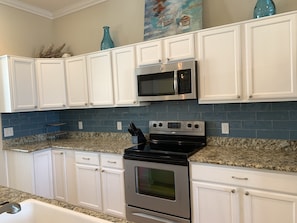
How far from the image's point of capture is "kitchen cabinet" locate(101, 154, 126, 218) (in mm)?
2672

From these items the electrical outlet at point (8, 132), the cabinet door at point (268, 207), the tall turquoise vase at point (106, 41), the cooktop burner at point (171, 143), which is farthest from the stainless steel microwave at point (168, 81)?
the electrical outlet at point (8, 132)

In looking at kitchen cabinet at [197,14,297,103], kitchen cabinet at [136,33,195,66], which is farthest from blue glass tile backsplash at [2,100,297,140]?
kitchen cabinet at [136,33,195,66]

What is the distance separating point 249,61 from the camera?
2.15 m

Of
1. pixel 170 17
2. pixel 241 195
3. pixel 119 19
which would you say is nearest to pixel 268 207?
pixel 241 195

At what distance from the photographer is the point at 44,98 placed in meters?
3.36

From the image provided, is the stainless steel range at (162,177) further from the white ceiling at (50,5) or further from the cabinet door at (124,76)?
the white ceiling at (50,5)

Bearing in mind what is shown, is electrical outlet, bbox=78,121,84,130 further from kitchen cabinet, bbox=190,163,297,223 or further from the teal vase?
the teal vase

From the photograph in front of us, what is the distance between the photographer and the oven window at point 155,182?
2.32m

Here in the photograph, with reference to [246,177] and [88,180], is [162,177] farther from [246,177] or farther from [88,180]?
[88,180]

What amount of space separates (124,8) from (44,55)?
56.2 inches

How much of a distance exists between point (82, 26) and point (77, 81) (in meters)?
0.98

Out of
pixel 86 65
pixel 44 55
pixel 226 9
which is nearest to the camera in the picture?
pixel 226 9

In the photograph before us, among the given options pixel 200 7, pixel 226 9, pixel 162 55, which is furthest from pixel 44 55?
pixel 226 9

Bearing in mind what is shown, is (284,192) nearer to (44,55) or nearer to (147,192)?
(147,192)
